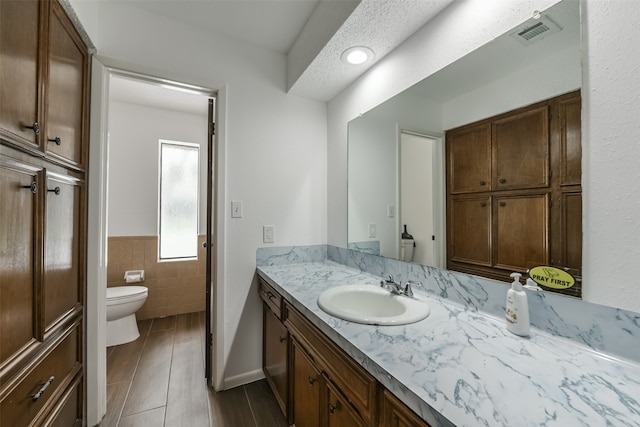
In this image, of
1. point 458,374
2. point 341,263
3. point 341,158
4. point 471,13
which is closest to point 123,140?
point 341,158

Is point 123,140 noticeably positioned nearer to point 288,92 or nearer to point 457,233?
point 288,92

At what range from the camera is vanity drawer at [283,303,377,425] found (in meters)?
0.73

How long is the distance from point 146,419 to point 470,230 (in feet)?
6.52

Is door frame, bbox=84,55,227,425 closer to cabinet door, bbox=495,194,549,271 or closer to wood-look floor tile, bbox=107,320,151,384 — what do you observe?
wood-look floor tile, bbox=107,320,151,384

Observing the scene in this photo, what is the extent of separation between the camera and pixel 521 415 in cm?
50

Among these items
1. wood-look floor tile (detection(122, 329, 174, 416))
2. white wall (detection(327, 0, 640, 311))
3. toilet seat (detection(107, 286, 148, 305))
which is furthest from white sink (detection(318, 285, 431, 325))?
toilet seat (detection(107, 286, 148, 305))

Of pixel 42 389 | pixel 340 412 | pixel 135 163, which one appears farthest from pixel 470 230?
pixel 135 163

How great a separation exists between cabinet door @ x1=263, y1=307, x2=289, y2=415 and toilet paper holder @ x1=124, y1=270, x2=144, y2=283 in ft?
5.84

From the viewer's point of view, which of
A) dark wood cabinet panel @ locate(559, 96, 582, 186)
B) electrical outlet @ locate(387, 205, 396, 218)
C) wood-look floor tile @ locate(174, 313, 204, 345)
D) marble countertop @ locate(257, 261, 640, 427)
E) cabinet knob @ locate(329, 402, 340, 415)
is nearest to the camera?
marble countertop @ locate(257, 261, 640, 427)

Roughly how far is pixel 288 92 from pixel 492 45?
1.35 meters

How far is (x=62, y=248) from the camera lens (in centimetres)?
118

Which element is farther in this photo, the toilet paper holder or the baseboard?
the toilet paper holder

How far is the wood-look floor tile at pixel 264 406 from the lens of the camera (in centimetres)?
146

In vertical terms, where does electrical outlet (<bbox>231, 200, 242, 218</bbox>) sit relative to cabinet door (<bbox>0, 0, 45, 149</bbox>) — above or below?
below
